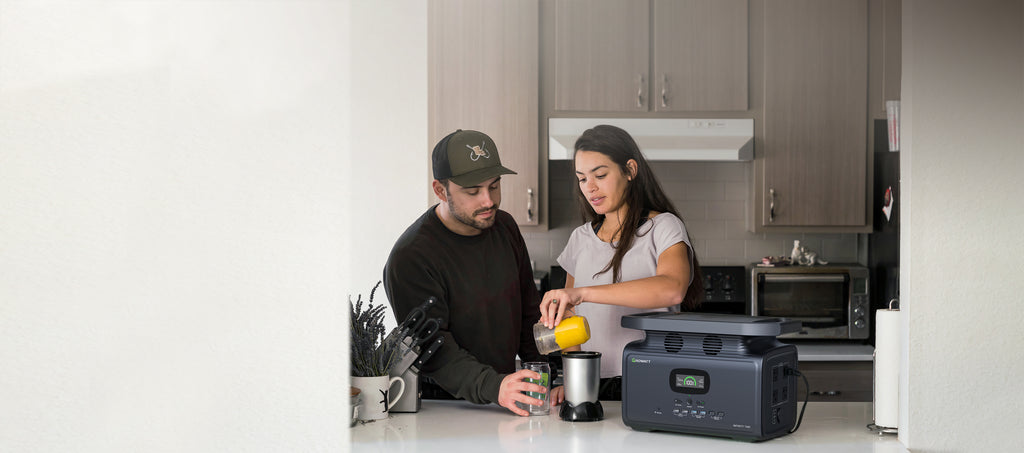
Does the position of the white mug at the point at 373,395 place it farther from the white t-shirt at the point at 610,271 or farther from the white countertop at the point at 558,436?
the white t-shirt at the point at 610,271

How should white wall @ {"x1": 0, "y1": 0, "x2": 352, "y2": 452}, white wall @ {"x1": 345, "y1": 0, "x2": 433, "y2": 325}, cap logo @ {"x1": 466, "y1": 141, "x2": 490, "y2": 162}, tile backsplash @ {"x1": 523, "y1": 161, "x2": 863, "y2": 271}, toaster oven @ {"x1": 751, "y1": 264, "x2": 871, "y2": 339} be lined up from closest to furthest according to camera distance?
1. white wall @ {"x1": 0, "y1": 0, "x2": 352, "y2": 452}
2. cap logo @ {"x1": 466, "y1": 141, "x2": 490, "y2": 162}
3. toaster oven @ {"x1": 751, "y1": 264, "x2": 871, "y2": 339}
4. white wall @ {"x1": 345, "y1": 0, "x2": 433, "y2": 325}
5. tile backsplash @ {"x1": 523, "y1": 161, "x2": 863, "y2": 271}

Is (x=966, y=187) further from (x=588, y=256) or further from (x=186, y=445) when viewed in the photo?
(x=186, y=445)

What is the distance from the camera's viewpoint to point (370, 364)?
1.97 m

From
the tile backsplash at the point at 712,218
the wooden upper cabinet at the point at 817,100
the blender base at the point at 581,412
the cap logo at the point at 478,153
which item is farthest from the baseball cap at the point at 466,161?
the wooden upper cabinet at the point at 817,100

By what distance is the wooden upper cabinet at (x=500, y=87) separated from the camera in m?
4.02

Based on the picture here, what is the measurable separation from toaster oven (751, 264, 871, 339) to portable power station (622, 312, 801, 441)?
2145 mm

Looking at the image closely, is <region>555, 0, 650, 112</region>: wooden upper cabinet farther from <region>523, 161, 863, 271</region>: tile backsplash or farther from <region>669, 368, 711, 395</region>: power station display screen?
<region>669, 368, 711, 395</region>: power station display screen

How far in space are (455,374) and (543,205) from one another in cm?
204

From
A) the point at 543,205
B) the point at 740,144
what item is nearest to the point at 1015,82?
the point at 740,144

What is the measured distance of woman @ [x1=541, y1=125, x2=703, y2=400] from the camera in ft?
7.64

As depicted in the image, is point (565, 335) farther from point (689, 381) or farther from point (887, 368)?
point (887, 368)

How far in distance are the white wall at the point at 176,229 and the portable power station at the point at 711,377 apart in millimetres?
749

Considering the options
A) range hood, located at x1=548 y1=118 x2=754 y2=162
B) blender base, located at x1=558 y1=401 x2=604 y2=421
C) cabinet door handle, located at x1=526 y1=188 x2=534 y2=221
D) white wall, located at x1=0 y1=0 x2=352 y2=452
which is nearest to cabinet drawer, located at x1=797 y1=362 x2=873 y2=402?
range hood, located at x1=548 y1=118 x2=754 y2=162

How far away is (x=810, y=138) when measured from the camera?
401 centimetres
